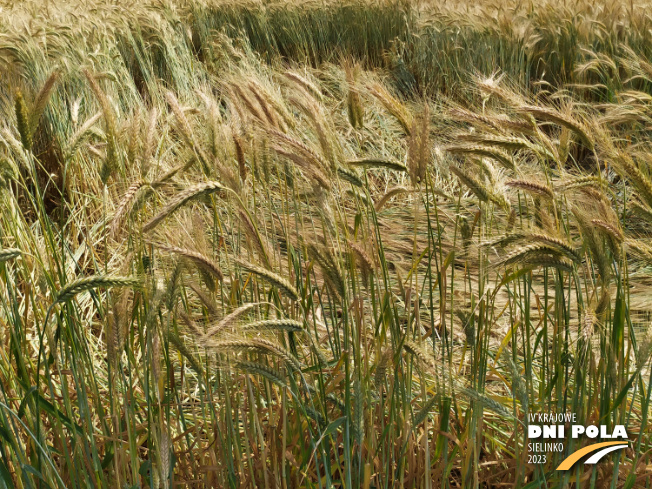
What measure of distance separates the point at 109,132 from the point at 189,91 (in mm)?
3200

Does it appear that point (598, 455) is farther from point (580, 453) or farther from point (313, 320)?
point (313, 320)

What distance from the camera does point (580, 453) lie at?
1.25 meters

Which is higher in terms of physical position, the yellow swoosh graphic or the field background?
the field background

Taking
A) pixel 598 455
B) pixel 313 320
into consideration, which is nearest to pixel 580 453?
pixel 598 455

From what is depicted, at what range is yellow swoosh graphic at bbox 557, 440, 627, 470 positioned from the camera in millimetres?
1229

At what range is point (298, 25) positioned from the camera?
5859mm

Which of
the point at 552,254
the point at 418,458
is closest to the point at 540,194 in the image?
the point at 552,254

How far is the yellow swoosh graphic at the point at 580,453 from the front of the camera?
1229 mm

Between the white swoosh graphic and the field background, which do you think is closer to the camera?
the field background

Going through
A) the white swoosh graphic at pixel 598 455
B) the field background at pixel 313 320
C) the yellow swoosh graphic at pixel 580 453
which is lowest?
the white swoosh graphic at pixel 598 455

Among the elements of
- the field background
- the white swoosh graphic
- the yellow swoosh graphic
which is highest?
the field background

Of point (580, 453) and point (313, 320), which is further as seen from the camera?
point (313, 320)

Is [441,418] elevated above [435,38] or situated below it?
below

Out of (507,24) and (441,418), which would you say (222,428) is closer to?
(441,418)
